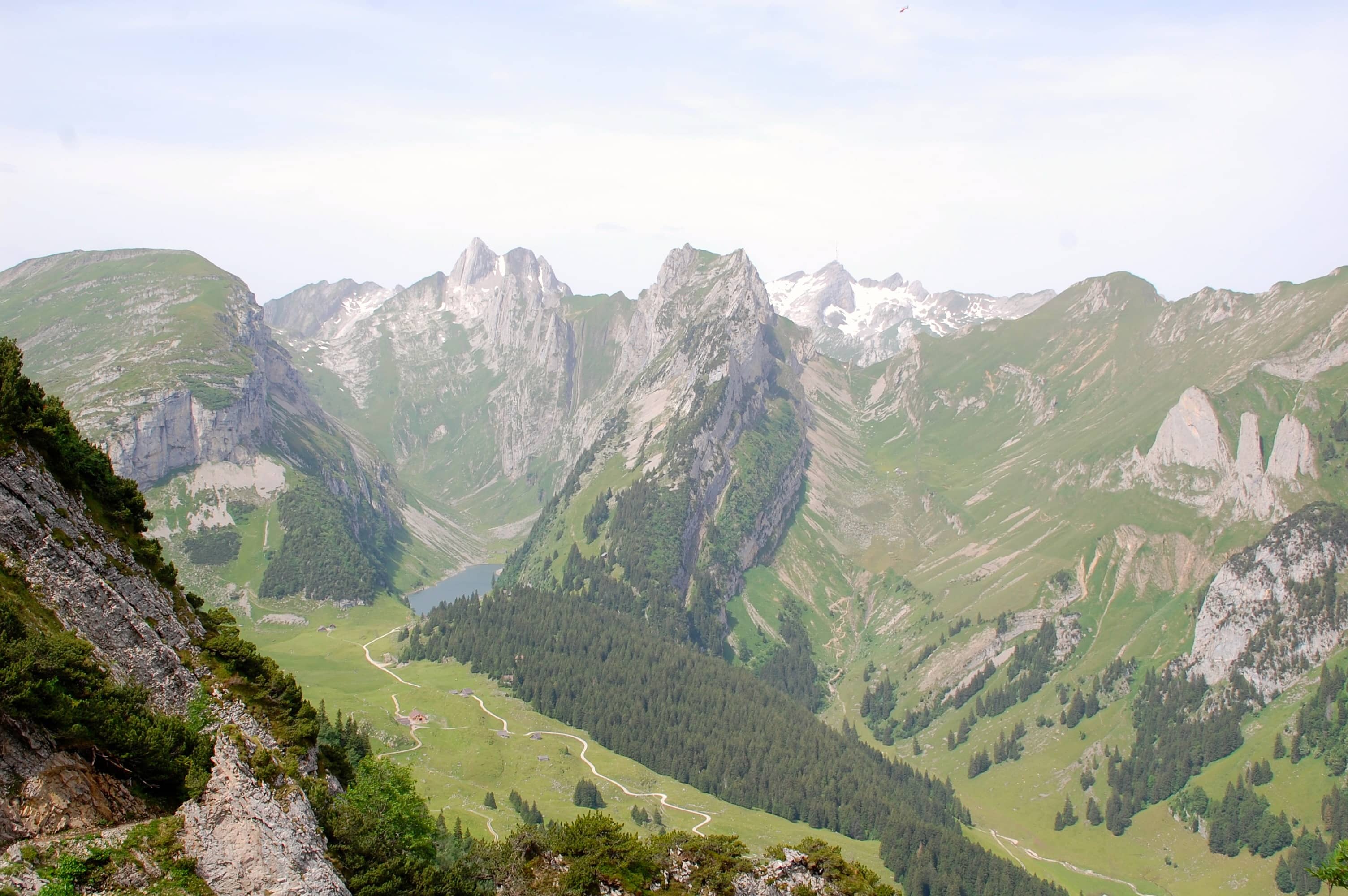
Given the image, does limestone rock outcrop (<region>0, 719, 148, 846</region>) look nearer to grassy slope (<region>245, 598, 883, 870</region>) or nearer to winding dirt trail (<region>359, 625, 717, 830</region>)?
grassy slope (<region>245, 598, 883, 870</region>)

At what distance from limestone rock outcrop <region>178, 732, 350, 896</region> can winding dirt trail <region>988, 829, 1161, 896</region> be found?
547 feet

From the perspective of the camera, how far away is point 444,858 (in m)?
69.2

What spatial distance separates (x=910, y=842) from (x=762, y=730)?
43039 millimetres

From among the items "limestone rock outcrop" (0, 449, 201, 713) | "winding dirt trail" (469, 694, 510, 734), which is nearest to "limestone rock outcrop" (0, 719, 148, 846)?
"limestone rock outcrop" (0, 449, 201, 713)

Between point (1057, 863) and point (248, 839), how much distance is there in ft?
602

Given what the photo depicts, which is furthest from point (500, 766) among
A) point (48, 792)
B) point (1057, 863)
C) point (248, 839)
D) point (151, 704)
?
point (48, 792)

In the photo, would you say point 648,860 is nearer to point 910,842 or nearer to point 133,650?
point 133,650

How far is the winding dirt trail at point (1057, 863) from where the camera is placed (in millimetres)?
176000

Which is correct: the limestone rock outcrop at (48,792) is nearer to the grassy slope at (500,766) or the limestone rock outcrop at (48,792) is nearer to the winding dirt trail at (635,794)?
the grassy slope at (500,766)

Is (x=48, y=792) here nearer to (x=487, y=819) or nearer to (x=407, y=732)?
(x=487, y=819)

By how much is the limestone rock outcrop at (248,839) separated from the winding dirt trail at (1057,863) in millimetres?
166628

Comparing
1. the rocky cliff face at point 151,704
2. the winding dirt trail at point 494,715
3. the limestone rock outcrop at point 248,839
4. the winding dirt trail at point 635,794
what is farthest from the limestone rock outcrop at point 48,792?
the winding dirt trail at point 494,715

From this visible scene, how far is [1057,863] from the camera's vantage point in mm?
184750

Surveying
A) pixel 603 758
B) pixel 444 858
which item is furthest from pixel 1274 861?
pixel 444 858
